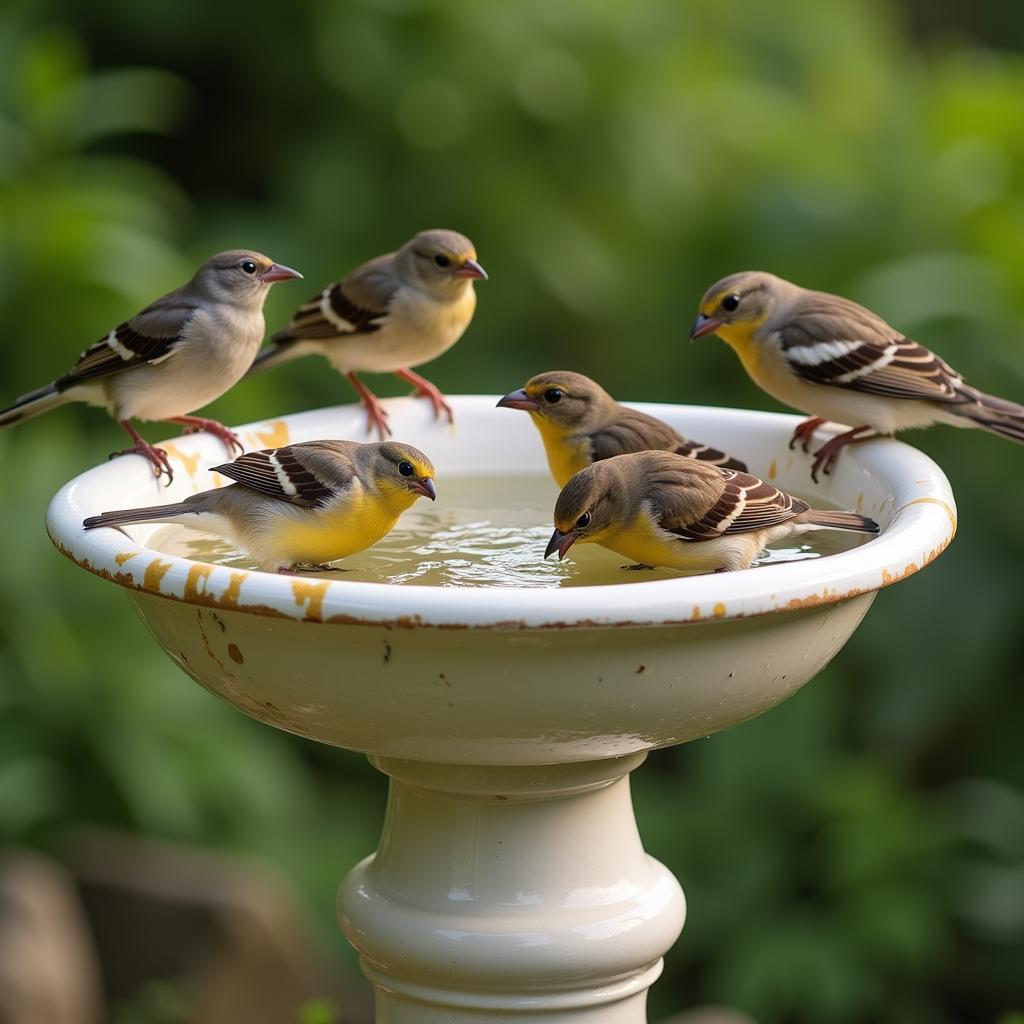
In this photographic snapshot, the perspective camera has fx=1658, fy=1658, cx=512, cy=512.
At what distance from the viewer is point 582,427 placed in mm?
3535

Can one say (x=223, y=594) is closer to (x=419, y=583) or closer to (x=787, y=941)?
(x=419, y=583)

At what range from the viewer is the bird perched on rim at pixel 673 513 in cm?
292

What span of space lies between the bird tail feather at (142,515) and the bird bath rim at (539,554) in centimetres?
4

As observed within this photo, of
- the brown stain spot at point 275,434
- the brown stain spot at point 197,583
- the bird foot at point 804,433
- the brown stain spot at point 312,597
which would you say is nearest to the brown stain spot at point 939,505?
the bird foot at point 804,433

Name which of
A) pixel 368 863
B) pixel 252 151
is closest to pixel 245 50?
pixel 252 151

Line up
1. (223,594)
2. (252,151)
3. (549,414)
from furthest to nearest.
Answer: (252,151), (549,414), (223,594)

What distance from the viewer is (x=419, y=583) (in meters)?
2.95

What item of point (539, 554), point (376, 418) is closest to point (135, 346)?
point (376, 418)

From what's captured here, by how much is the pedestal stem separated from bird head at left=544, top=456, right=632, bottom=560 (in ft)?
1.38

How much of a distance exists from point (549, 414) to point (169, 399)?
91 centimetres

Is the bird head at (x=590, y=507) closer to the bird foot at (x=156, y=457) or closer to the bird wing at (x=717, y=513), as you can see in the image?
the bird wing at (x=717, y=513)

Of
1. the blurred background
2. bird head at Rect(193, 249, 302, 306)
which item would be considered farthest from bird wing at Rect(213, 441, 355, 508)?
the blurred background

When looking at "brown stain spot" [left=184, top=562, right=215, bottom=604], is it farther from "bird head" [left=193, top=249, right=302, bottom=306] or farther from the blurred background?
the blurred background

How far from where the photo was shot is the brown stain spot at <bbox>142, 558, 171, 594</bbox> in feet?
8.44
